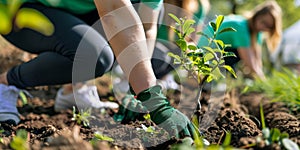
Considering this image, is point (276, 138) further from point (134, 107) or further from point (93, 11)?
point (93, 11)

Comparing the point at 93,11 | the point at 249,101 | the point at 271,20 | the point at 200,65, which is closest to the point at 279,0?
the point at 271,20

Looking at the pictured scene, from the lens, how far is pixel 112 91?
331cm

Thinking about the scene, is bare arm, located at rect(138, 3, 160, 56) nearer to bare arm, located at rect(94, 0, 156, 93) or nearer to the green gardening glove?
bare arm, located at rect(94, 0, 156, 93)

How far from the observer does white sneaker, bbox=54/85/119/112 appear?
245 cm

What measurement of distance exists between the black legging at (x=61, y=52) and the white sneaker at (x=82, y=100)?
0.21m

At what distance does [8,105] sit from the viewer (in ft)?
6.88

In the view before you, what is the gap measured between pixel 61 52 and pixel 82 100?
0.41m

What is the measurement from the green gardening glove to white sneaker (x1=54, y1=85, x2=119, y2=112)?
1108mm

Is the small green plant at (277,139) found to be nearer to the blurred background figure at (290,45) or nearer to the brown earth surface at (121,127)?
the brown earth surface at (121,127)

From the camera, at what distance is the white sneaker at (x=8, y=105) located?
1.99m

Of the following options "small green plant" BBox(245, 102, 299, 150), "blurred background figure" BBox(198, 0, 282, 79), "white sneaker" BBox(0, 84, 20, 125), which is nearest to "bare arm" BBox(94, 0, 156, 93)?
"small green plant" BBox(245, 102, 299, 150)

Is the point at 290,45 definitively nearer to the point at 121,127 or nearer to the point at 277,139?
the point at 121,127

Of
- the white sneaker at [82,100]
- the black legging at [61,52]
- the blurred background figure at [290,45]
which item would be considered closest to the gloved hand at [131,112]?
the black legging at [61,52]

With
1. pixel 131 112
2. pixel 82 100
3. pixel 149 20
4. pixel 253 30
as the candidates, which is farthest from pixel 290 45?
pixel 131 112
